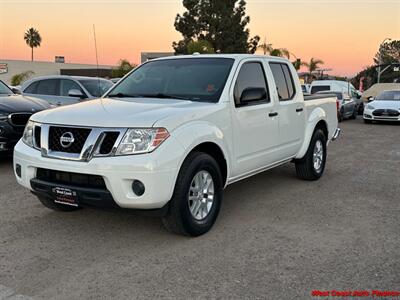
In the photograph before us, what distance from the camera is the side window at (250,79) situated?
16.1ft

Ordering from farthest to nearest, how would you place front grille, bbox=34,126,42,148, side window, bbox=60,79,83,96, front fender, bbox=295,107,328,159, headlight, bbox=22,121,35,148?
side window, bbox=60,79,83,96 → front fender, bbox=295,107,328,159 → headlight, bbox=22,121,35,148 → front grille, bbox=34,126,42,148

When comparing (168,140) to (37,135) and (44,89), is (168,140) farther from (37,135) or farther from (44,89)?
(44,89)

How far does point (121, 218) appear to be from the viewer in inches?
192

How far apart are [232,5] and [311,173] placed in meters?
34.1

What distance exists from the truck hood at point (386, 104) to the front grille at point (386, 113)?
163 mm

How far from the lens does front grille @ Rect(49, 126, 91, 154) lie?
387 centimetres

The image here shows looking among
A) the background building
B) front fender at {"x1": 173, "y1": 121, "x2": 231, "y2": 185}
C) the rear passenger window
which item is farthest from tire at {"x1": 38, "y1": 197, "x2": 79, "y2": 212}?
the background building

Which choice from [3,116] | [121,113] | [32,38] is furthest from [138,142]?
[32,38]

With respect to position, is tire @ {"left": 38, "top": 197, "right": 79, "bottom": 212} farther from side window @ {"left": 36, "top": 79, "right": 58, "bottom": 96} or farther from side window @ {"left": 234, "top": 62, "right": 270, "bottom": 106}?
side window @ {"left": 36, "top": 79, "right": 58, "bottom": 96}

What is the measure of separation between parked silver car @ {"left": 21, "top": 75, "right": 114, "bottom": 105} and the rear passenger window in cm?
551

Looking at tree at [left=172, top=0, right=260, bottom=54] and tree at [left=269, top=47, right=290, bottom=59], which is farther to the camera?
tree at [left=172, top=0, right=260, bottom=54]

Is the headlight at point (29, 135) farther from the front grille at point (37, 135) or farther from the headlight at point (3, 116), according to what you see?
the headlight at point (3, 116)

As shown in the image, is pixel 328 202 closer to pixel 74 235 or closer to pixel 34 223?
pixel 74 235

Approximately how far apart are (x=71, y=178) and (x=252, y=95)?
2196 millimetres
